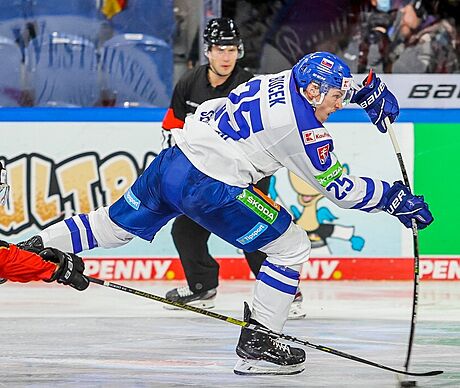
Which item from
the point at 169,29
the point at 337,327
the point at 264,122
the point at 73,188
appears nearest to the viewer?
the point at 264,122

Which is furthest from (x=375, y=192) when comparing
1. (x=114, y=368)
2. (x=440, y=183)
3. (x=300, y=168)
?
(x=440, y=183)

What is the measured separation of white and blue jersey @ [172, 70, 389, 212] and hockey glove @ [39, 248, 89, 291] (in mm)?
624

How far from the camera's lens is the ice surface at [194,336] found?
15.1 feet

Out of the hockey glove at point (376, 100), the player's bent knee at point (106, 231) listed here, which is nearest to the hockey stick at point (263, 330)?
the player's bent knee at point (106, 231)

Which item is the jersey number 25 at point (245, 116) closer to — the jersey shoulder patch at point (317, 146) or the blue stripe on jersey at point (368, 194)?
the jersey shoulder patch at point (317, 146)

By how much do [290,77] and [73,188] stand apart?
2.92 metres

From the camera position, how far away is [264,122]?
Result: 4.59 m

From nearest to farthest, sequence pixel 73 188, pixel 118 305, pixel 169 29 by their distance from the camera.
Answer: pixel 118 305, pixel 73 188, pixel 169 29

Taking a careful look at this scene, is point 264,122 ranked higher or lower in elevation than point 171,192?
higher

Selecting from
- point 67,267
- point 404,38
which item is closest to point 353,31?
point 404,38

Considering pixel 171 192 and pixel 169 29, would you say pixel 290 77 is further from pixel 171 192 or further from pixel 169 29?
pixel 169 29

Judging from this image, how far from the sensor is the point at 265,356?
4766 millimetres

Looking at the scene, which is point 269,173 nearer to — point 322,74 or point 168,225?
point 322,74

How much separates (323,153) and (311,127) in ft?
0.35
